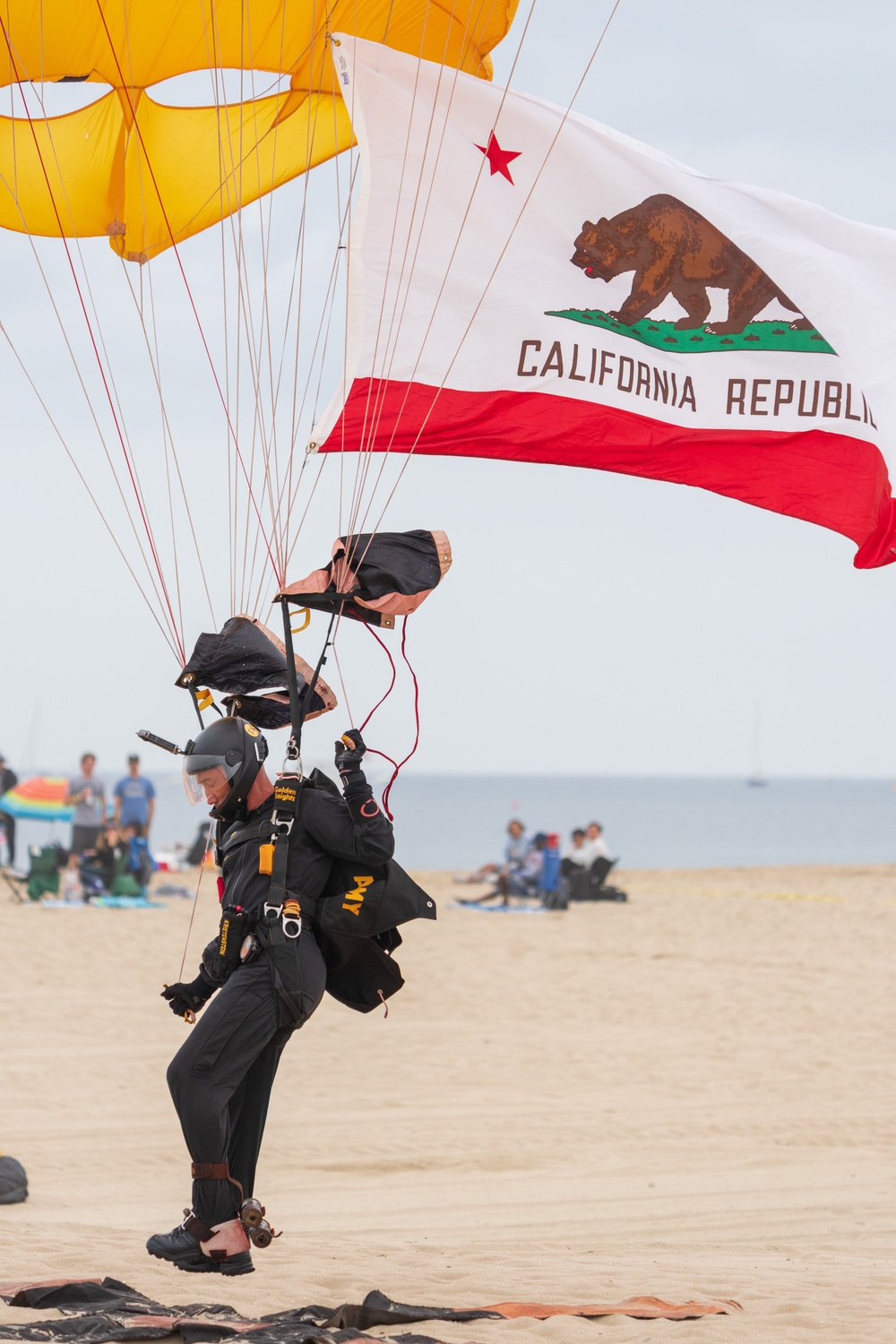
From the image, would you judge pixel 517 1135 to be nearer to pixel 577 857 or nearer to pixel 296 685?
pixel 296 685

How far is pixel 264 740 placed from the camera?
4.83 m

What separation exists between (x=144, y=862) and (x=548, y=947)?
573 centimetres

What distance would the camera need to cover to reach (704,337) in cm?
676

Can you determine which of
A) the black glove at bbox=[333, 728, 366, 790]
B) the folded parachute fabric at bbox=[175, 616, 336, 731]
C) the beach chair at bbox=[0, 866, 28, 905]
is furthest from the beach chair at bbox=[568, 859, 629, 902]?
the black glove at bbox=[333, 728, 366, 790]

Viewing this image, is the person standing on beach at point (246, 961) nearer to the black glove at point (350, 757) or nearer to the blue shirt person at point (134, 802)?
the black glove at point (350, 757)

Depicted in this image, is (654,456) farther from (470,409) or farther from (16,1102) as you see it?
(16,1102)

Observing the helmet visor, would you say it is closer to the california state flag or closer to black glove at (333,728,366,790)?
black glove at (333,728,366,790)

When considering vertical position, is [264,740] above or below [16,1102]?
above

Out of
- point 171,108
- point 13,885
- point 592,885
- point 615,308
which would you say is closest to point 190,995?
point 615,308

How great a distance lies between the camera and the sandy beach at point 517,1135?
5234 mm

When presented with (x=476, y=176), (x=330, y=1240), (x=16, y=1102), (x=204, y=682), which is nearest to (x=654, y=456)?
(x=476, y=176)

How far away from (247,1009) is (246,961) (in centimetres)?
16

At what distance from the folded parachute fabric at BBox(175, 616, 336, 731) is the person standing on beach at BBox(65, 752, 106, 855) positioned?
12618mm

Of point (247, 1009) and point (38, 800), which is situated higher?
point (38, 800)
